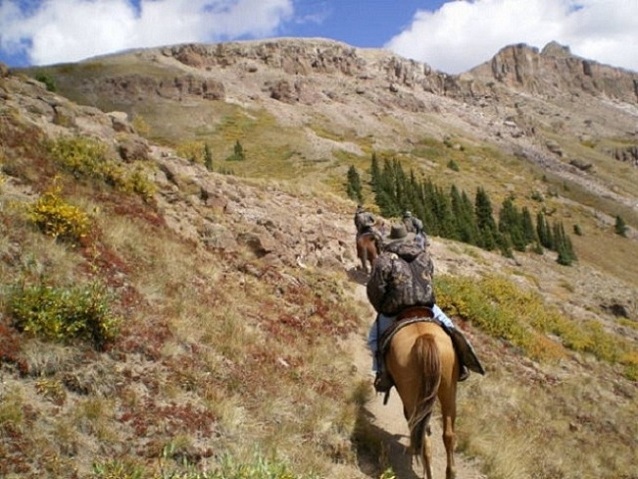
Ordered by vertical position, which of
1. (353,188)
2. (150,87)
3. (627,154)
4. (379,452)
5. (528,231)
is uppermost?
(150,87)

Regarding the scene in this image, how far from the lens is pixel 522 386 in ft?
40.7

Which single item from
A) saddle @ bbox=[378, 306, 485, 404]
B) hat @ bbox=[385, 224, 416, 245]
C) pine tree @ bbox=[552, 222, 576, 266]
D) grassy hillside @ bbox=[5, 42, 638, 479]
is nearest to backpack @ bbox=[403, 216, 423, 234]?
grassy hillside @ bbox=[5, 42, 638, 479]

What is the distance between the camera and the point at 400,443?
802 cm

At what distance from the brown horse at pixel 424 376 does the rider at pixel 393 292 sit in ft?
1.20

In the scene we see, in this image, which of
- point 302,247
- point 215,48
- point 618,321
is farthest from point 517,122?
point 302,247

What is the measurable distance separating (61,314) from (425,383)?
468cm

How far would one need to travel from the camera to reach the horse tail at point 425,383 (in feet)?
20.5

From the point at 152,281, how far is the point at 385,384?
15.0 feet

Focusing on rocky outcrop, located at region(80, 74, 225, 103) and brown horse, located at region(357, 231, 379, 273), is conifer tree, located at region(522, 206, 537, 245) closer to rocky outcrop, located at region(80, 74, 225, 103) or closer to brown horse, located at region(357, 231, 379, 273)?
brown horse, located at region(357, 231, 379, 273)

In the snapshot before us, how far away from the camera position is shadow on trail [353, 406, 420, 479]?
7.14 m

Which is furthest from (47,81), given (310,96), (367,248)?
(310,96)

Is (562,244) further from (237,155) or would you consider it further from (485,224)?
(237,155)

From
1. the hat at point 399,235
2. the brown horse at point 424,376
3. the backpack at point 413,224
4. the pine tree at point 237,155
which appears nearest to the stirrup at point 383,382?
the brown horse at point 424,376

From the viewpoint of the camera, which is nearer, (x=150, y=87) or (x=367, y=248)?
(x=367, y=248)
